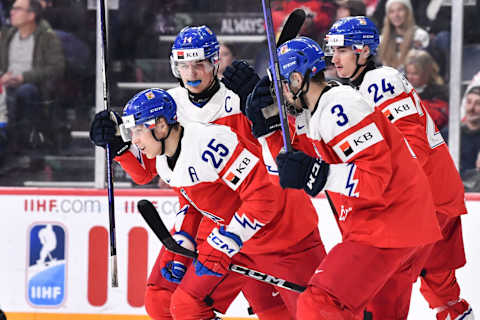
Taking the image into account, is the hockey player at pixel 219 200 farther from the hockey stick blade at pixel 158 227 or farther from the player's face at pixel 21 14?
the player's face at pixel 21 14

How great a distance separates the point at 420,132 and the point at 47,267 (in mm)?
2276

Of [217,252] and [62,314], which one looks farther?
[62,314]

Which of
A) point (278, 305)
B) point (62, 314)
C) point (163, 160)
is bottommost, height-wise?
point (62, 314)

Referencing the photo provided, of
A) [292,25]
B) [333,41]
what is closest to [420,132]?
[333,41]

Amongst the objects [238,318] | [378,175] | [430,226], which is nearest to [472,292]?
[238,318]

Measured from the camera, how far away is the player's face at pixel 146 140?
3180mm

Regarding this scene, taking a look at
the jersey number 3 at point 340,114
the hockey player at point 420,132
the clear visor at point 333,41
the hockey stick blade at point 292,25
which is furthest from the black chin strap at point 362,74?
the jersey number 3 at point 340,114

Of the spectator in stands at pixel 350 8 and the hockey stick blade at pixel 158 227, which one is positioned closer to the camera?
the hockey stick blade at pixel 158 227

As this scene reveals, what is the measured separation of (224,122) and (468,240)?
155 cm

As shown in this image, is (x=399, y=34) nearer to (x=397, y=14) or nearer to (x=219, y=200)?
(x=397, y=14)

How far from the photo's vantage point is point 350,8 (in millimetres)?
4551

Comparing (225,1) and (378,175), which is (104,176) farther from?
(378,175)

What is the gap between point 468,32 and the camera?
448 cm

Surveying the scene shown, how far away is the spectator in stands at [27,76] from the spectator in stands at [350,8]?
1.60 m
